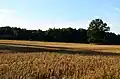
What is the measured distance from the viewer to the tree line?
4402 inches

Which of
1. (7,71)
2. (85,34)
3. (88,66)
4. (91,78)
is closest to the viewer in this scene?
(91,78)

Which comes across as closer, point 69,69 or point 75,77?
point 75,77

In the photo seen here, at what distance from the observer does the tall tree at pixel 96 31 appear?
364 ft

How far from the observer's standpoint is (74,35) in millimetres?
118312

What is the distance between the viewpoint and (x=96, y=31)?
115375 mm

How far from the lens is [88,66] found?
16406 millimetres

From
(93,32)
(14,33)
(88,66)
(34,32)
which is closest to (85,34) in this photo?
(93,32)

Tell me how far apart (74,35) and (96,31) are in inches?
311

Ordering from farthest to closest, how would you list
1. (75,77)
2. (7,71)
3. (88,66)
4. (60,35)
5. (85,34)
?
(85,34)
(60,35)
(88,66)
(7,71)
(75,77)

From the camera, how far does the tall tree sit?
4367 inches

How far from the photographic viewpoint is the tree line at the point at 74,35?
367 feet

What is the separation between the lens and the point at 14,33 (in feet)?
414

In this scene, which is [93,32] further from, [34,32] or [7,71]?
[7,71]

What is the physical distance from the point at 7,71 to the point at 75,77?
9.70 feet
